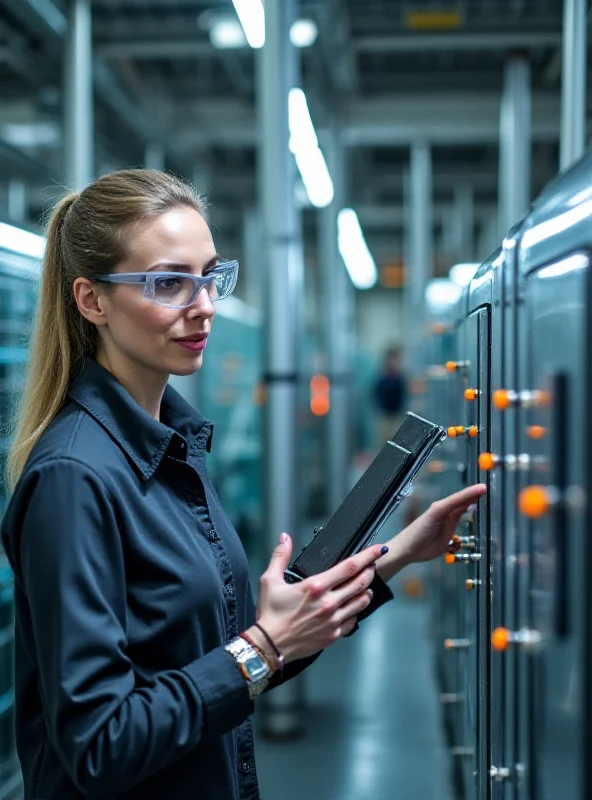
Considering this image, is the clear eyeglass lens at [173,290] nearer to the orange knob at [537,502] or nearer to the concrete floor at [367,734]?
the orange knob at [537,502]

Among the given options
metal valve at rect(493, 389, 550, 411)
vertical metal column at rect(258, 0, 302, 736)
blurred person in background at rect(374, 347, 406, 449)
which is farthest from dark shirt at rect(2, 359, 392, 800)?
blurred person in background at rect(374, 347, 406, 449)

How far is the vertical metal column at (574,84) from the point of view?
9.46 ft

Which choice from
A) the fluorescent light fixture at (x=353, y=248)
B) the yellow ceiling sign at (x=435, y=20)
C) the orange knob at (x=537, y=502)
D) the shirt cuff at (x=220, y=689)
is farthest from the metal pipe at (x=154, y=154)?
the orange knob at (x=537, y=502)

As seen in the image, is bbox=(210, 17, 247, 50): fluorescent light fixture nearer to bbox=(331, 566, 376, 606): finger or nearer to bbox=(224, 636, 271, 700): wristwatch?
bbox=(331, 566, 376, 606): finger

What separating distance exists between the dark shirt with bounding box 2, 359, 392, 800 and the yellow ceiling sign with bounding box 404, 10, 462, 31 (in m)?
4.80

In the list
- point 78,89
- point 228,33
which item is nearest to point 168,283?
point 78,89

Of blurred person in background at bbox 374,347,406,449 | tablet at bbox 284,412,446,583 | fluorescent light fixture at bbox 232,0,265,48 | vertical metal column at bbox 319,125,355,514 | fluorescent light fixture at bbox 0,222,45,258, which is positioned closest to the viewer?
tablet at bbox 284,412,446,583

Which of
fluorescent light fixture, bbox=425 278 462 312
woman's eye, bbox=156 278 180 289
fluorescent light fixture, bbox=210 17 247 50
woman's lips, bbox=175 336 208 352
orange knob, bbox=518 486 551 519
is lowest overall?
orange knob, bbox=518 486 551 519

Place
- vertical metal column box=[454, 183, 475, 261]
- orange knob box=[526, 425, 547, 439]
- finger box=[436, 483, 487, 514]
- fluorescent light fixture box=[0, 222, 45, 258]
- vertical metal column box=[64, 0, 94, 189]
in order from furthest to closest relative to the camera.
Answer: vertical metal column box=[454, 183, 475, 261]
vertical metal column box=[64, 0, 94, 189]
fluorescent light fixture box=[0, 222, 45, 258]
finger box=[436, 483, 487, 514]
orange knob box=[526, 425, 547, 439]

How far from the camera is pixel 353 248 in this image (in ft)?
43.0

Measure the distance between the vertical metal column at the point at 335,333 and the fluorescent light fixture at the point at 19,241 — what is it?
Answer: 5.10 meters

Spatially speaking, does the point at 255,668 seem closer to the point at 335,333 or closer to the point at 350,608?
the point at 350,608

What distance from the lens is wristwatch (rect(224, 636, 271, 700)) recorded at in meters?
1.21

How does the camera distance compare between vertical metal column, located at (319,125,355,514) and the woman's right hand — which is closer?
the woman's right hand
